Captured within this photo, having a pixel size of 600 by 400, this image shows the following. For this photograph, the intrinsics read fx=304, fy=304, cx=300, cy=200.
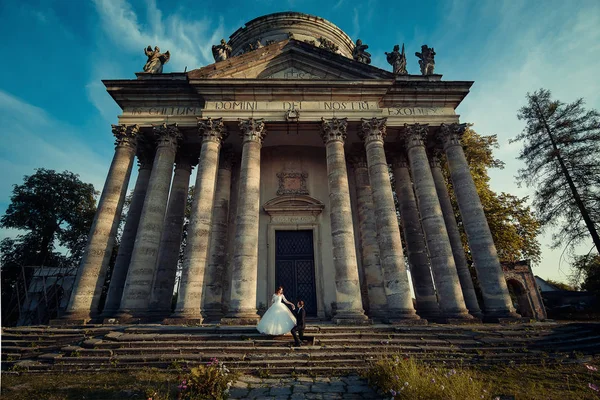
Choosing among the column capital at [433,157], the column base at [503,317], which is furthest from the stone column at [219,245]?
the column base at [503,317]

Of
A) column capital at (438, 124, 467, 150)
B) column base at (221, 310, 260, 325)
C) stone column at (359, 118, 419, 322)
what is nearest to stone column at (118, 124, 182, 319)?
column base at (221, 310, 260, 325)

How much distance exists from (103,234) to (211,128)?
644 cm

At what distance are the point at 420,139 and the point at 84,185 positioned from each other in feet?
103

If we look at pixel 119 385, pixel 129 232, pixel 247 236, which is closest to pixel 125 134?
pixel 129 232

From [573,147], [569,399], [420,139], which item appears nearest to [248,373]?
[569,399]

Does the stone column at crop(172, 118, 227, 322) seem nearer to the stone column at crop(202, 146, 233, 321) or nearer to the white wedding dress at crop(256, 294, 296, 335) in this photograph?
the stone column at crop(202, 146, 233, 321)

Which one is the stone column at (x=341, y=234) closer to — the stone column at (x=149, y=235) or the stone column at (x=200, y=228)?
the stone column at (x=200, y=228)

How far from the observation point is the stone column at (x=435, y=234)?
39.8 ft

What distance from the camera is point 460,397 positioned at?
4586 millimetres

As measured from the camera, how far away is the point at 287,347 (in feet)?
27.8

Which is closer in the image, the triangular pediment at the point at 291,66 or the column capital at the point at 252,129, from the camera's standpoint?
Answer: the column capital at the point at 252,129

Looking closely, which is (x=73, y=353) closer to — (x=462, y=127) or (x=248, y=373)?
(x=248, y=373)

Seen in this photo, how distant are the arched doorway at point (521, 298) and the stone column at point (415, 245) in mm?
10601

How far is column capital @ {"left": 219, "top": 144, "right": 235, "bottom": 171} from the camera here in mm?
16438
